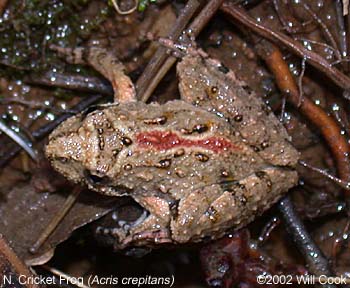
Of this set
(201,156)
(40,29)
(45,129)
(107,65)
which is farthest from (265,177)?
(40,29)

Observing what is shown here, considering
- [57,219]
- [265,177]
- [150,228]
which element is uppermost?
[265,177]

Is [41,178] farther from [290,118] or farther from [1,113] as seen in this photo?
[290,118]

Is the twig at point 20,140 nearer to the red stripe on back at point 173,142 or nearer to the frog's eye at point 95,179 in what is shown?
the frog's eye at point 95,179

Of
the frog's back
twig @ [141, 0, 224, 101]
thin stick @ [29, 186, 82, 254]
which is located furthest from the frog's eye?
the frog's back

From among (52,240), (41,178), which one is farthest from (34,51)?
(52,240)

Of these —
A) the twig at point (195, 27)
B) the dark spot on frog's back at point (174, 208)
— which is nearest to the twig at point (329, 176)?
the dark spot on frog's back at point (174, 208)

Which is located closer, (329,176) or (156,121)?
(156,121)

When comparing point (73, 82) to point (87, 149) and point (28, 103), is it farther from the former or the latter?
point (87, 149)
